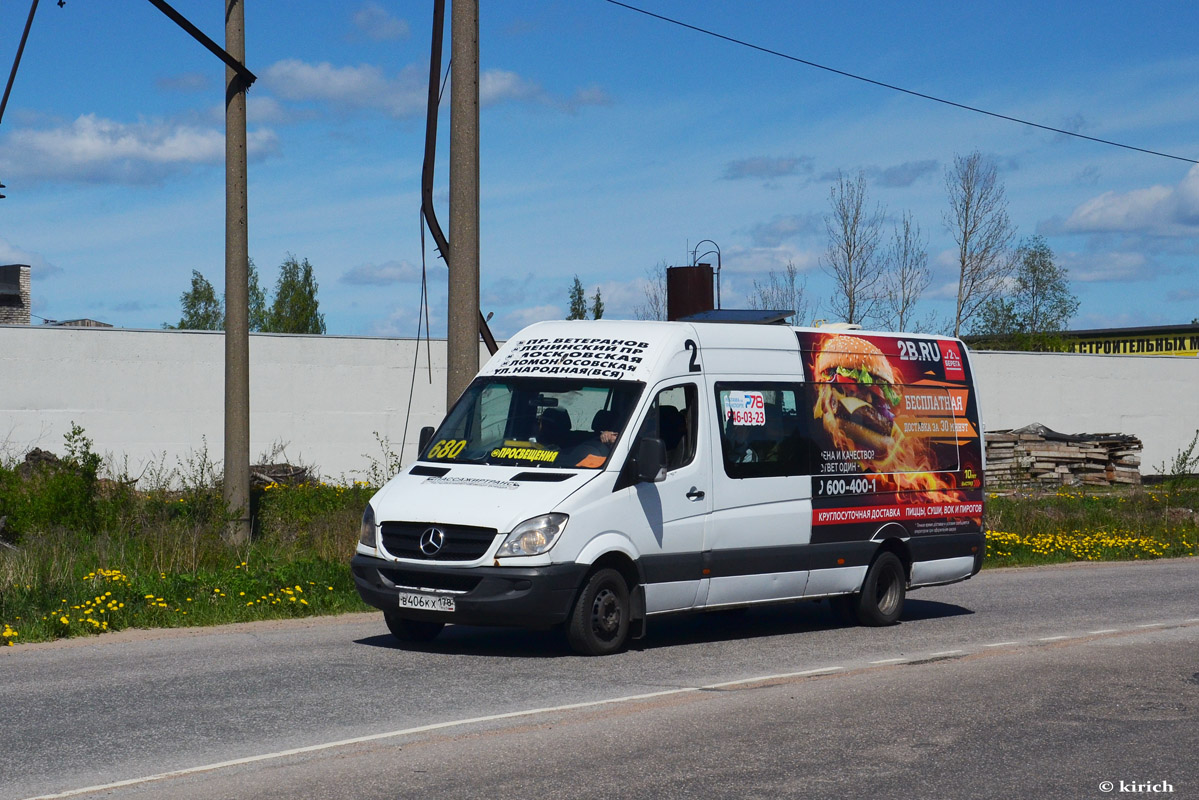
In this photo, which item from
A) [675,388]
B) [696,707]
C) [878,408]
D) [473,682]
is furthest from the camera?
[878,408]

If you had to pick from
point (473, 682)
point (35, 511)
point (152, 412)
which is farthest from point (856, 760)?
point (152, 412)

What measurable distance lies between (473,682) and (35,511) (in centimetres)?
984

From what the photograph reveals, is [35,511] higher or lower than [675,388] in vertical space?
lower

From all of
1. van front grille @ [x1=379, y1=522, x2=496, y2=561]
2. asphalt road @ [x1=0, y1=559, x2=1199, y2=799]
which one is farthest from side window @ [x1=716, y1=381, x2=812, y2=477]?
van front grille @ [x1=379, y1=522, x2=496, y2=561]

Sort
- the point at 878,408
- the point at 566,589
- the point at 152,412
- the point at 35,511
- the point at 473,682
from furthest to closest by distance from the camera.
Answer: the point at 152,412
the point at 35,511
the point at 878,408
the point at 566,589
the point at 473,682

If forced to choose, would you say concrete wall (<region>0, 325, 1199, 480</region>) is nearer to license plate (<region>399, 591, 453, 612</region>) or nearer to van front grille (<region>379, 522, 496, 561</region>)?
van front grille (<region>379, 522, 496, 561</region>)

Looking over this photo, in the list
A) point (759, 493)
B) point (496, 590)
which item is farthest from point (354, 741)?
point (759, 493)

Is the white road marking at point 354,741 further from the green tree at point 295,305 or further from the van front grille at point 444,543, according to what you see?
the green tree at point 295,305

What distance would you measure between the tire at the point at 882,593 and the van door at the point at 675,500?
2.37m

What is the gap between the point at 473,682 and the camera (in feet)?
29.2

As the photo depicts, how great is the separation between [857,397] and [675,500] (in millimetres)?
2827

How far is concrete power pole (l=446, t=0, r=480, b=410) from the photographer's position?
14188 mm

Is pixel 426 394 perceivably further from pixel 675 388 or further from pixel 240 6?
pixel 675 388

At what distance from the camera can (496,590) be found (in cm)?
952
